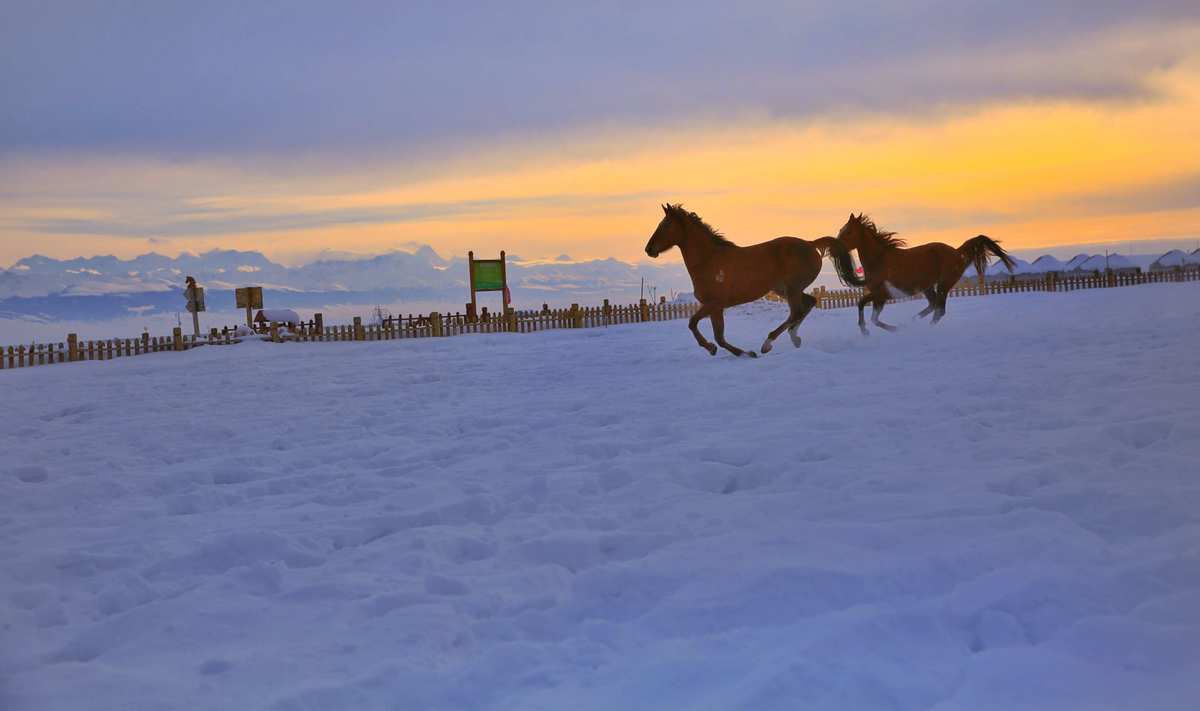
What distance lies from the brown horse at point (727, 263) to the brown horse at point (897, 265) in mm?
1943

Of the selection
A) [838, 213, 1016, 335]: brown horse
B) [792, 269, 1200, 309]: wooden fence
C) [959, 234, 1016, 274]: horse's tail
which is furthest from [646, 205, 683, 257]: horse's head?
[792, 269, 1200, 309]: wooden fence

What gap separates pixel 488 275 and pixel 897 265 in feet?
51.3

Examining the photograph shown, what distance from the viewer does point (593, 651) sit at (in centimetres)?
341

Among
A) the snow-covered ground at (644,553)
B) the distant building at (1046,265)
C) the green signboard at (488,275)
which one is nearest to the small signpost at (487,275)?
the green signboard at (488,275)

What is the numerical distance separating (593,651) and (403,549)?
157cm

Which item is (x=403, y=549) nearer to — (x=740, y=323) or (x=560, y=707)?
(x=560, y=707)

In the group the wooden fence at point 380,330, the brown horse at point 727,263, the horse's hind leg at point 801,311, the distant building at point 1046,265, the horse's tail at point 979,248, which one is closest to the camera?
the brown horse at point 727,263

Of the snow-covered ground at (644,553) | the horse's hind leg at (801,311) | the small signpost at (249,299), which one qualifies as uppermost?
the small signpost at (249,299)

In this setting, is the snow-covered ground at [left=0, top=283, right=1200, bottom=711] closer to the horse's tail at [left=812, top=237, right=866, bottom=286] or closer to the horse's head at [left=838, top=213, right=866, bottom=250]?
the horse's tail at [left=812, top=237, right=866, bottom=286]

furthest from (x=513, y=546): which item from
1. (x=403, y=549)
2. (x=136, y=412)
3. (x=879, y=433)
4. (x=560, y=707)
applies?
(x=136, y=412)

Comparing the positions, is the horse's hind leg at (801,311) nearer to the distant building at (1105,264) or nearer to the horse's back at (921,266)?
the horse's back at (921,266)

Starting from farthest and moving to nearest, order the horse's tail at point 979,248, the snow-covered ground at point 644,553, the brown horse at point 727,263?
the horse's tail at point 979,248
the brown horse at point 727,263
the snow-covered ground at point 644,553

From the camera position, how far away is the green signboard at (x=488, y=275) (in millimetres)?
27250

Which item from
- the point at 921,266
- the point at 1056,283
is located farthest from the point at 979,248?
the point at 1056,283
